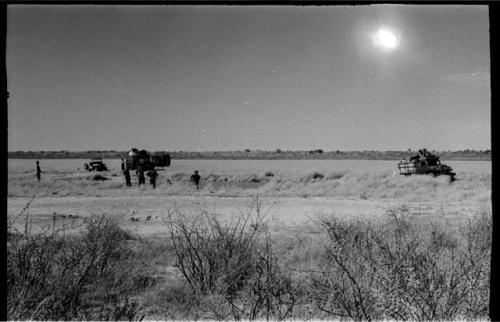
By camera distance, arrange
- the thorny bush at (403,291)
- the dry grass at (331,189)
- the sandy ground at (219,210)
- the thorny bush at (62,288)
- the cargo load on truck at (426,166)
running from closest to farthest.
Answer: the thorny bush at (62,288) → the thorny bush at (403,291) → the sandy ground at (219,210) → the dry grass at (331,189) → the cargo load on truck at (426,166)

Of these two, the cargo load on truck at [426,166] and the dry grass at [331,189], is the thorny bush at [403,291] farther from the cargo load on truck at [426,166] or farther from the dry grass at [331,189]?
the cargo load on truck at [426,166]

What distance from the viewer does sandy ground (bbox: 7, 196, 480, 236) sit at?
12531 millimetres

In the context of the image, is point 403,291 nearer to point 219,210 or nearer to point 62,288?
point 62,288

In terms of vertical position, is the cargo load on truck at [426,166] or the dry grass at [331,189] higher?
the cargo load on truck at [426,166]

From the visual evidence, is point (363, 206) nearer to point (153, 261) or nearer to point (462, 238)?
point (462, 238)

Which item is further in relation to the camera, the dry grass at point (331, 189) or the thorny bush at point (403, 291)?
the dry grass at point (331, 189)

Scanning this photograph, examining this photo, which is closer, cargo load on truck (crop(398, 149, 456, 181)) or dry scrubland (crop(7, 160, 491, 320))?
dry scrubland (crop(7, 160, 491, 320))

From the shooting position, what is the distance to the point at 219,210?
54.5 feet

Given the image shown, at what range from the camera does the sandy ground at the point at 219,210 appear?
12.5 metres

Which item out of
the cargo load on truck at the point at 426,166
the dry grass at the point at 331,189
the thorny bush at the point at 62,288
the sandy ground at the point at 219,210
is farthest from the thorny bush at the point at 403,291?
the cargo load on truck at the point at 426,166

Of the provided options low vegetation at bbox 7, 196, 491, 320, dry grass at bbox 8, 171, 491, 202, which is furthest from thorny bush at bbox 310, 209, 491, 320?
dry grass at bbox 8, 171, 491, 202

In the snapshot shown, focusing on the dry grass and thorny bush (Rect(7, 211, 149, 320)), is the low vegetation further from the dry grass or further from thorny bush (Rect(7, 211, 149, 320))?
the dry grass

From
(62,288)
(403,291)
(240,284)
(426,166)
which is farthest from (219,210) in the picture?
(426,166)
